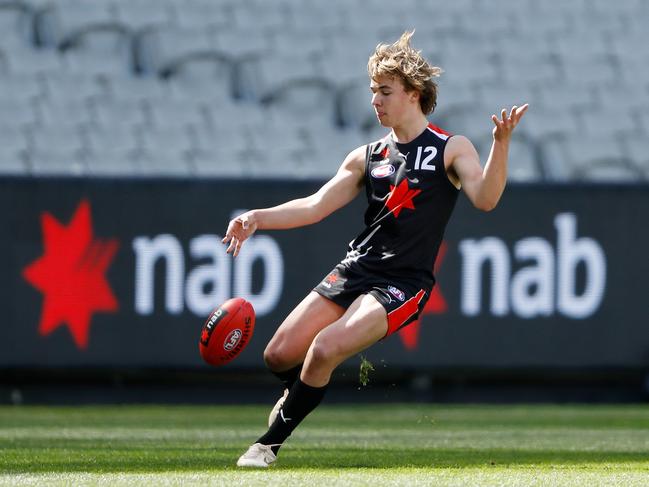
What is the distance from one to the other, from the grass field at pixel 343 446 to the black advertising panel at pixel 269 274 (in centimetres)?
54

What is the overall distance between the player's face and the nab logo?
580 centimetres

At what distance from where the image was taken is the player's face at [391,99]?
682cm

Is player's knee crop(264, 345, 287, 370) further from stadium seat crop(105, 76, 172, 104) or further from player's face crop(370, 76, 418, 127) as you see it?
stadium seat crop(105, 76, 172, 104)

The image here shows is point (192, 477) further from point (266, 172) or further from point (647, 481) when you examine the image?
point (266, 172)

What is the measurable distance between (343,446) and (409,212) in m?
2.04

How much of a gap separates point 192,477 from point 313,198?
1.72 m

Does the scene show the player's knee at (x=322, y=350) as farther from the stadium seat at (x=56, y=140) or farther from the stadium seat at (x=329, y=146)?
the stadium seat at (x=56, y=140)

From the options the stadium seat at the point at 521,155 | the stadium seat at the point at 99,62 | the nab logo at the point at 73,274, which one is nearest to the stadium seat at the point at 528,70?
the stadium seat at the point at 521,155

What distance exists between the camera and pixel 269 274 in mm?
12312

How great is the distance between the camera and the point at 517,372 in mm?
12594

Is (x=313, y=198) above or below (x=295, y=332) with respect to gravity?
above

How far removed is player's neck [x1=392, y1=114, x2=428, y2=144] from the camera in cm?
692

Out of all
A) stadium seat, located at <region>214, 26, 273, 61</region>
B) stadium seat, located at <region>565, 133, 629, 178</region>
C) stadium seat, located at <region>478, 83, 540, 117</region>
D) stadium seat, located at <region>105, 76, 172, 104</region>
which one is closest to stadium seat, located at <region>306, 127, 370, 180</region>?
stadium seat, located at <region>214, 26, 273, 61</region>

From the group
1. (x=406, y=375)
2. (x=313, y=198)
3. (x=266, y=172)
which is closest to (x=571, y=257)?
(x=406, y=375)
